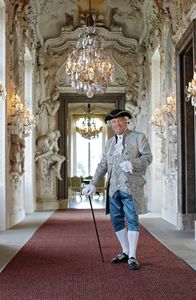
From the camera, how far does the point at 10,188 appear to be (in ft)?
38.3

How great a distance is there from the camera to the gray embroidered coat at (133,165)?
6.21m

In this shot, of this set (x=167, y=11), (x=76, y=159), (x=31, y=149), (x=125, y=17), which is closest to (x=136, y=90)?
(x=125, y=17)

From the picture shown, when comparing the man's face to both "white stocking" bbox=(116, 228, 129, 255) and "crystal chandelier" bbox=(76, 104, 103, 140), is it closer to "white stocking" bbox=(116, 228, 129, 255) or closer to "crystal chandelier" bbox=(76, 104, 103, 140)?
"white stocking" bbox=(116, 228, 129, 255)

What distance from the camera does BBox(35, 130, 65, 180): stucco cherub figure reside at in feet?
57.5

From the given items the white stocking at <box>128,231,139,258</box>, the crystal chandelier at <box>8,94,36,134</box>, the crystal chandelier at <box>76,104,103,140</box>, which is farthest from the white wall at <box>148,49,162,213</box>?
the crystal chandelier at <box>76,104,103,140</box>

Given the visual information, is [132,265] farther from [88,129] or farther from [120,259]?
[88,129]

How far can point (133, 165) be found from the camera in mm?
6148

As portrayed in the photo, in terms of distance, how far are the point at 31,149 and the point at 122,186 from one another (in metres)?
10.6

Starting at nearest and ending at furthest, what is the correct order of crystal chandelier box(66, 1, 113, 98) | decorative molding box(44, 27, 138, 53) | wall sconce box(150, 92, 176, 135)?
wall sconce box(150, 92, 176, 135) < crystal chandelier box(66, 1, 113, 98) < decorative molding box(44, 27, 138, 53)

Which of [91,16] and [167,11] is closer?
[167,11]

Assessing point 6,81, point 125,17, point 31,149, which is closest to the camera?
point 6,81

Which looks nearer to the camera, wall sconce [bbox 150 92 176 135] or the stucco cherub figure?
wall sconce [bbox 150 92 176 135]

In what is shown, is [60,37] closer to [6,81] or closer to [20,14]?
[20,14]

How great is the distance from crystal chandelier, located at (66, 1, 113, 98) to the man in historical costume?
779 cm
